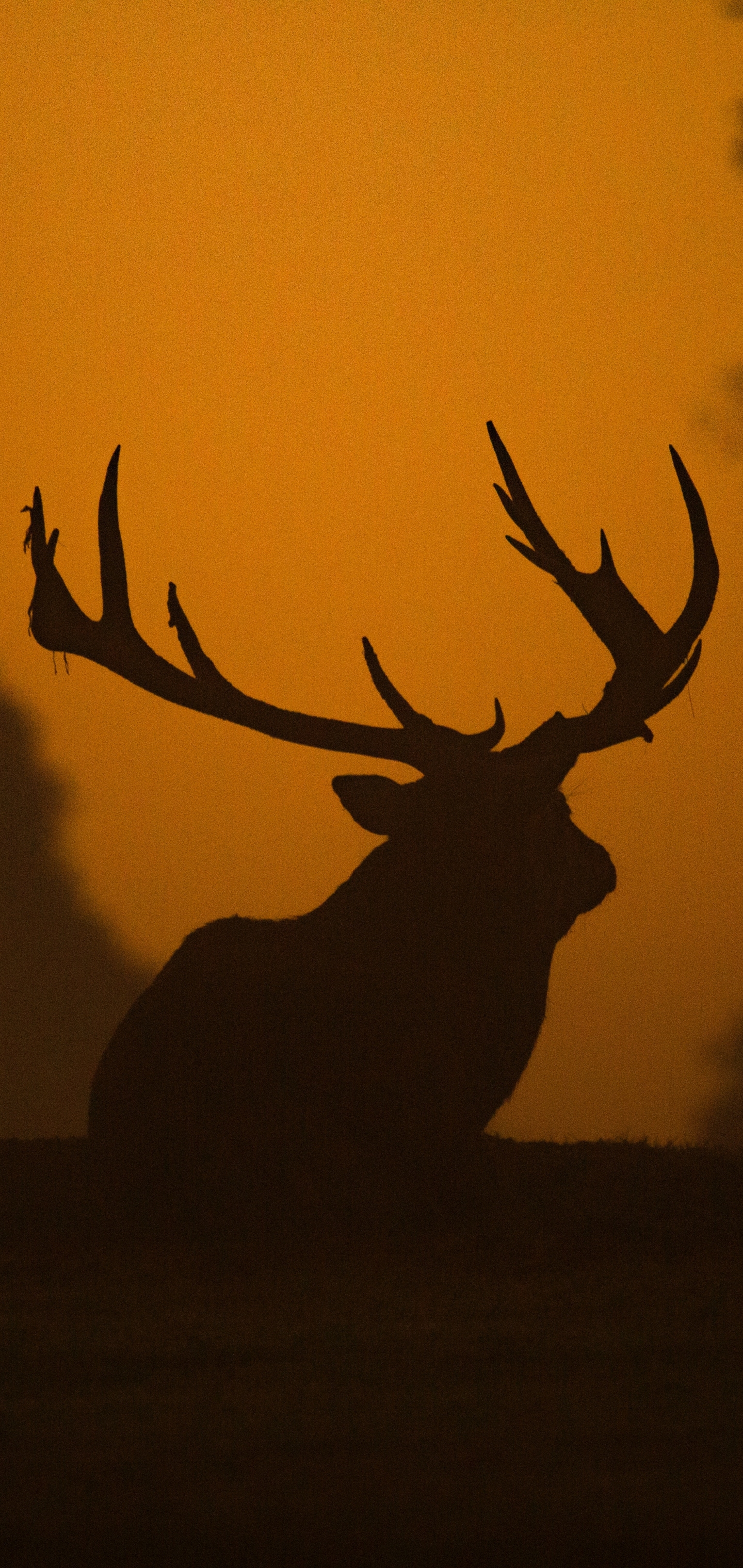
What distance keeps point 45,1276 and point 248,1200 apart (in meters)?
0.63

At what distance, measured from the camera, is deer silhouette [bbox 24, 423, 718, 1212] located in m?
4.27

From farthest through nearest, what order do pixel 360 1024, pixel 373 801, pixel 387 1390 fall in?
pixel 373 801 → pixel 360 1024 → pixel 387 1390

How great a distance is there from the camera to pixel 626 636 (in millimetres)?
5254

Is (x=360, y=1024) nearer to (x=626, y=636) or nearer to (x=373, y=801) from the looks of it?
(x=373, y=801)

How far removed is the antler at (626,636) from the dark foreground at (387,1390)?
1.27m

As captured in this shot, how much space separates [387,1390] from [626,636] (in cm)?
306

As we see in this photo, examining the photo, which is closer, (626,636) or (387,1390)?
(387,1390)

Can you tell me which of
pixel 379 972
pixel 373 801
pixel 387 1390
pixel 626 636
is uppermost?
pixel 626 636

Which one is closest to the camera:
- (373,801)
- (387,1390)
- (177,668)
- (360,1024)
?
(387,1390)

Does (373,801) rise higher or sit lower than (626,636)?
lower

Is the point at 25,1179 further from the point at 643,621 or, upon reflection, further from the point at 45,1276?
the point at 643,621

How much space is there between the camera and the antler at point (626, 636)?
499 centimetres

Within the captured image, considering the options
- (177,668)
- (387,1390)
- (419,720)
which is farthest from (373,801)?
(387,1390)

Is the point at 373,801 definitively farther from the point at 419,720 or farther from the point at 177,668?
the point at 177,668
